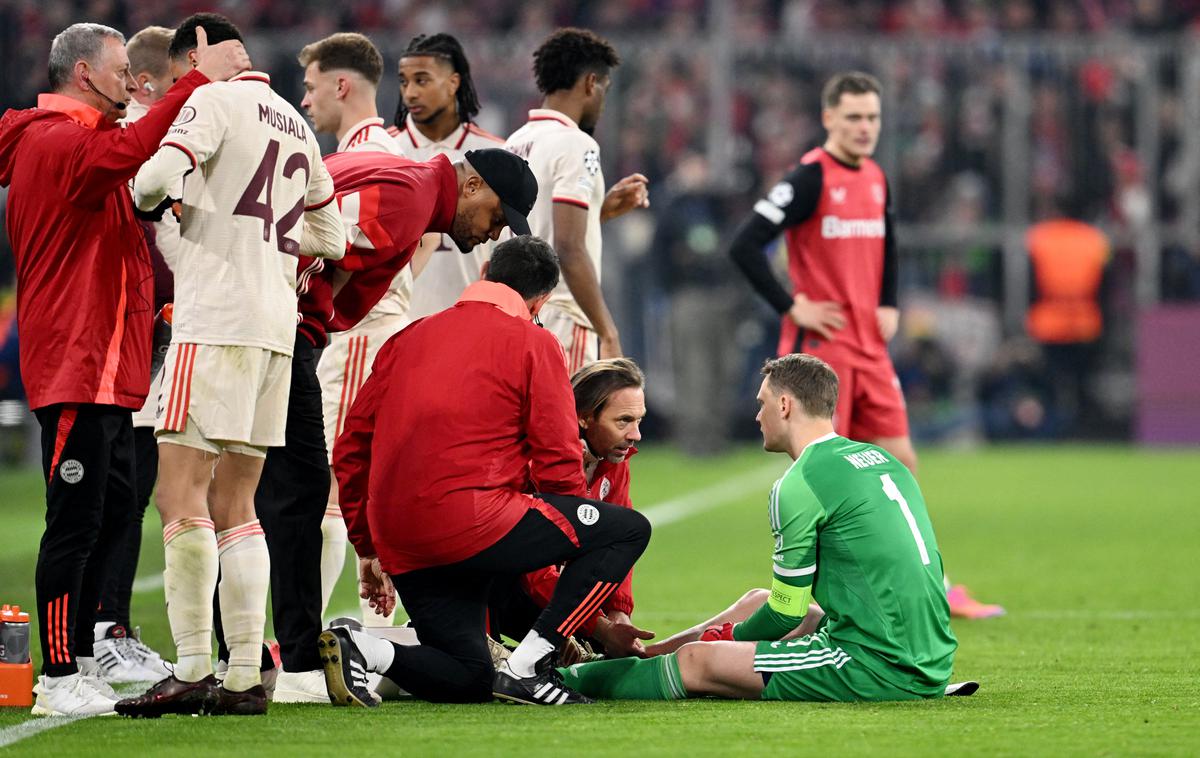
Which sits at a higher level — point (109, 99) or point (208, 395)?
point (109, 99)

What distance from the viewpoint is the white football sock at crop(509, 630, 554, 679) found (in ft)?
18.9

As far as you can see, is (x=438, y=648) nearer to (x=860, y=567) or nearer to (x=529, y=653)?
(x=529, y=653)

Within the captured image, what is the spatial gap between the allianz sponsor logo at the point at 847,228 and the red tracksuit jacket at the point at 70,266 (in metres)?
3.94

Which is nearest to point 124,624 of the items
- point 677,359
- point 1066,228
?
point 677,359

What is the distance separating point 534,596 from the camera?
20.7 ft

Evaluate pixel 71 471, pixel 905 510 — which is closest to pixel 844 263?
pixel 905 510

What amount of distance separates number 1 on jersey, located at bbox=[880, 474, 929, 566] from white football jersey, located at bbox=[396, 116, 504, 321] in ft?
8.62

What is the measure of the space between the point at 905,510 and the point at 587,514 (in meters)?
1.00

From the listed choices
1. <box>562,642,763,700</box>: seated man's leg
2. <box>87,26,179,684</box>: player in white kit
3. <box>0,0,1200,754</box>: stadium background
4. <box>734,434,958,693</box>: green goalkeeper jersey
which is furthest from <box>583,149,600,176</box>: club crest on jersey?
<box>0,0,1200,754</box>: stadium background

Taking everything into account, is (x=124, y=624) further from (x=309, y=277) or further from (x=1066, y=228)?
(x=1066, y=228)

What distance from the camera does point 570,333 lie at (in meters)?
7.97

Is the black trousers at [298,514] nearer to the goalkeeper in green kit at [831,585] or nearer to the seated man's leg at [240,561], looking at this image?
the seated man's leg at [240,561]

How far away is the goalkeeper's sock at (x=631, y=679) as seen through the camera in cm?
600

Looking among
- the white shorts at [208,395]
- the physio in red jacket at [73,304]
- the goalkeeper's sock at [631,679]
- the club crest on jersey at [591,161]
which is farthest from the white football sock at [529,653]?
the club crest on jersey at [591,161]
